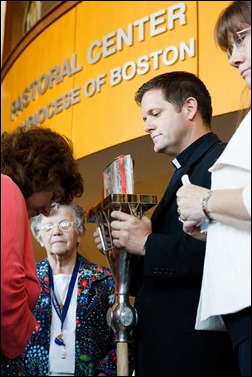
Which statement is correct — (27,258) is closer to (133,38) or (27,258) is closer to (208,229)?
(208,229)

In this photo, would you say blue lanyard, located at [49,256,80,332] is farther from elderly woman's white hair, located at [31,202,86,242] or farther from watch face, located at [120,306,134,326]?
watch face, located at [120,306,134,326]

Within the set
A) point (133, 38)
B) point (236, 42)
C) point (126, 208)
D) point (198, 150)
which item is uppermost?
point (133, 38)

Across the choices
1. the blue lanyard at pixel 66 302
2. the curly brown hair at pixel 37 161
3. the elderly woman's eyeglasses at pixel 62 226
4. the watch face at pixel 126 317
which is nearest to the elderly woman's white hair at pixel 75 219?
the elderly woman's eyeglasses at pixel 62 226

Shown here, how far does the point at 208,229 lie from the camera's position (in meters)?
1.54

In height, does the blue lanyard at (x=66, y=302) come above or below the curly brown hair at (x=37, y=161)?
below

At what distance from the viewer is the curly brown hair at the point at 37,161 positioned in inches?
73.5

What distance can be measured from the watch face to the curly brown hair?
0.39 meters

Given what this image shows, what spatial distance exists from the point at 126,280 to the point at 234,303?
57cm

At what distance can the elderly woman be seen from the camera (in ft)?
7.68

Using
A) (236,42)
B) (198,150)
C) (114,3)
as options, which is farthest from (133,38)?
(236,42)

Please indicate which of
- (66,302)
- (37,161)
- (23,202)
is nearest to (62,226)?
(66,302)

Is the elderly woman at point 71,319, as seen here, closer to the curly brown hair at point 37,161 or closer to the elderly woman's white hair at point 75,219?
the elderly woman's white hair at point 75,219

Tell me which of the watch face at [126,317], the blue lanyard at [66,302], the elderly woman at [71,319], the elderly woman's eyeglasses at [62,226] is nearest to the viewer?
the watch face at [126,317]

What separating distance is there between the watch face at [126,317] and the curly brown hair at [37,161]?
394 millimetres
